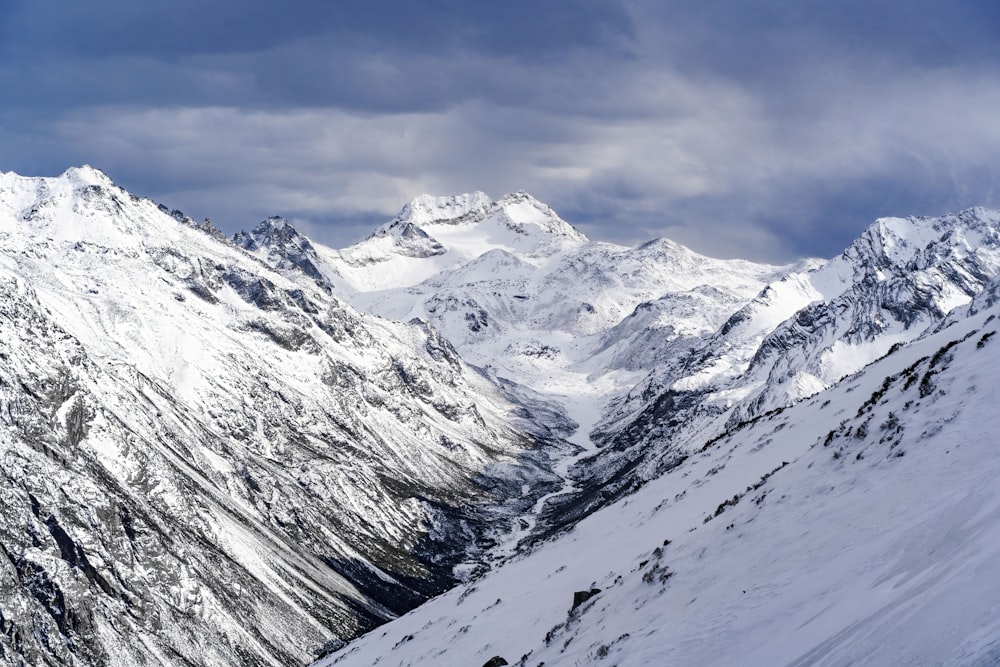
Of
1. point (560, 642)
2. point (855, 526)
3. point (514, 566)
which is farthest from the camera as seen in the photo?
point (514, 566)

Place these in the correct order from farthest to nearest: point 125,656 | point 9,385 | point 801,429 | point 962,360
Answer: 1. point 9,385
2. point 125,656
3. point 801,429
4. point 962,360

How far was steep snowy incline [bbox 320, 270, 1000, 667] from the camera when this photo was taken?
67.1ft

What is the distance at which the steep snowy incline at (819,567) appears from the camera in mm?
20438

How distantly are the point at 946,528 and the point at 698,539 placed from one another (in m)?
14.6

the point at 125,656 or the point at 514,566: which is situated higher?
the point at 125,656

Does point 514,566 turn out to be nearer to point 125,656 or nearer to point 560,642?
point 560,642

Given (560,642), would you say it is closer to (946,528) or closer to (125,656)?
(946,528)

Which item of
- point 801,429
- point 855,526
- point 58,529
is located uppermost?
point 58,529

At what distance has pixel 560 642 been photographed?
3650 cm

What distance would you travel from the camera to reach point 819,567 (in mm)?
27750

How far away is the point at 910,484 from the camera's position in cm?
3031

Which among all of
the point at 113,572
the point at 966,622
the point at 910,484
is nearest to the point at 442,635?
Result: the point at 910,484

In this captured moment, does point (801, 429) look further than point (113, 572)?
No

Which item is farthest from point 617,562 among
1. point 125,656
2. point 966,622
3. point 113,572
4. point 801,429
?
point 113,572
